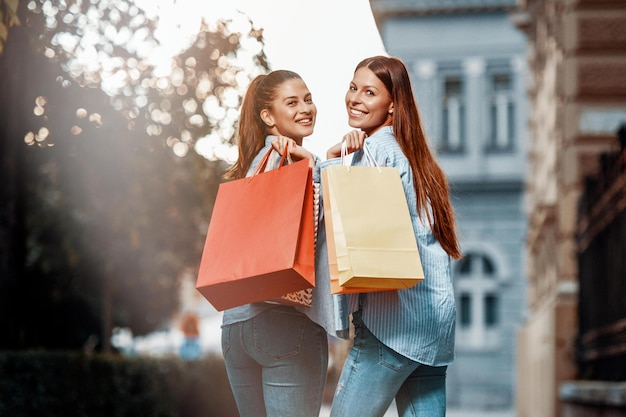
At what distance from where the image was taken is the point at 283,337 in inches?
166

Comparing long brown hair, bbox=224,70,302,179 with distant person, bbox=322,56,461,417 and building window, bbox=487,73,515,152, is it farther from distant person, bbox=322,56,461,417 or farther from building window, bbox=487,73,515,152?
building window, bbox=487,73,515,152

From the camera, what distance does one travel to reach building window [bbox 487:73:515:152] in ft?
112

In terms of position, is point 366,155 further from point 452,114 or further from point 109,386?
point 452,114

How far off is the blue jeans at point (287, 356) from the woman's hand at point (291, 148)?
20.7 inches

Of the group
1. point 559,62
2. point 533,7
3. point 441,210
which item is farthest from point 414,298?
point 533,7

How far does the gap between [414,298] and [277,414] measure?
63 cm

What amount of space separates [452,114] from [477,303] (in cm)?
538

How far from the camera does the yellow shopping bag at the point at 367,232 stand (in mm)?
3838

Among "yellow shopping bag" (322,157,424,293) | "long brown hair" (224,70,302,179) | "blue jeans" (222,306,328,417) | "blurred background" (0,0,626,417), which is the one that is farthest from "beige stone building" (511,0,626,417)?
"yellow shopping bag" (322,157,424,293)

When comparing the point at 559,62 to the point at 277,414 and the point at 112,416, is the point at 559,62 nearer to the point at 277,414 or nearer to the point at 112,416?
the point at 112,416

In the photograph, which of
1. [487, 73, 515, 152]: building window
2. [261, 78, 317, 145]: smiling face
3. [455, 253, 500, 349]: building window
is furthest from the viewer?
[487, 73, 515, 152]: building window

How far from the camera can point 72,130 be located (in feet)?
35.3

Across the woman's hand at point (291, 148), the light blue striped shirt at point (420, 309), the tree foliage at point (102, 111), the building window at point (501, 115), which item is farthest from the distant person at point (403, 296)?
the building window at point (501, 115)

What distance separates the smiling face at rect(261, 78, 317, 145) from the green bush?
6.13 m
